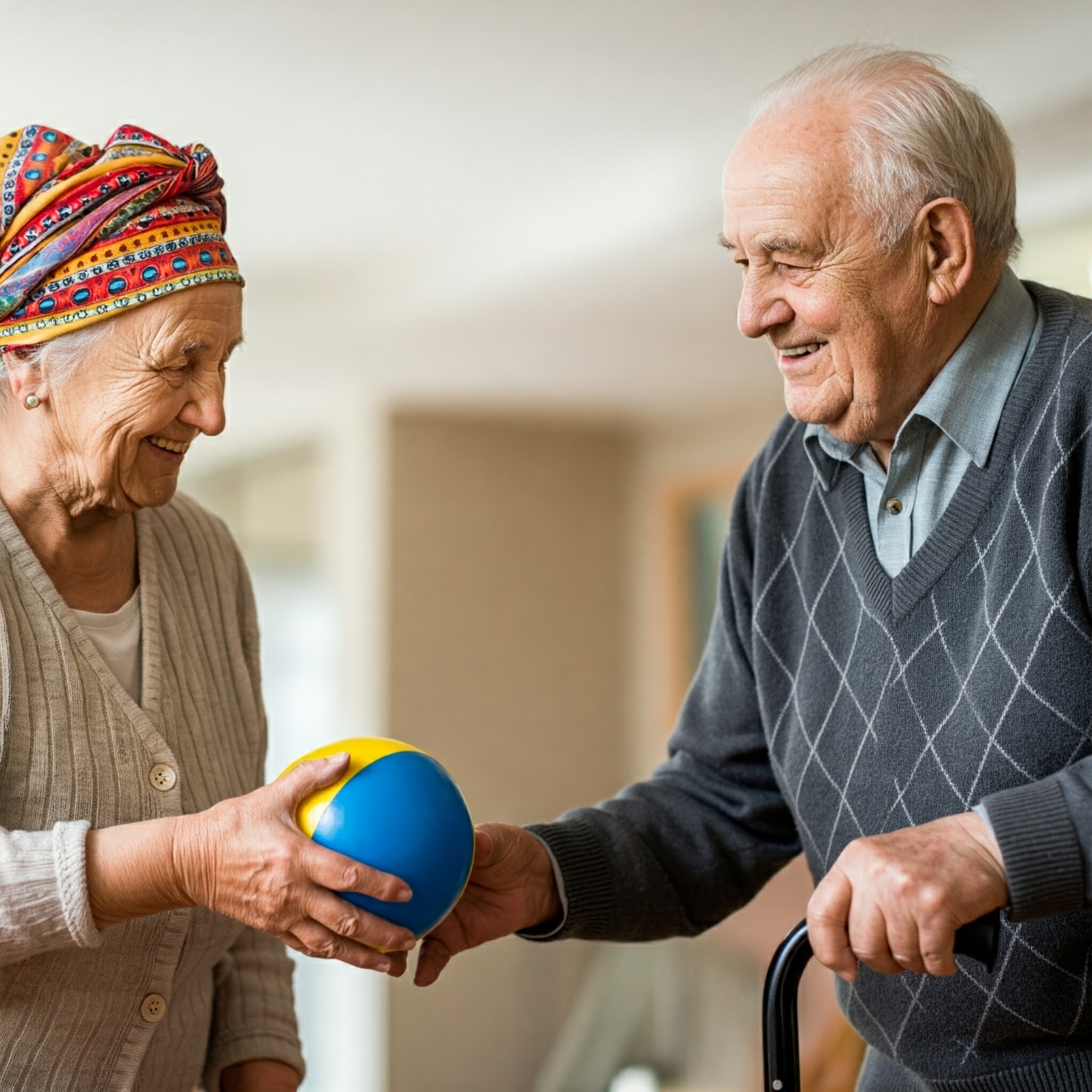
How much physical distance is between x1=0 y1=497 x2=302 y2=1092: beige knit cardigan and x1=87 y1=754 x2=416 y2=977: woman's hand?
33mm

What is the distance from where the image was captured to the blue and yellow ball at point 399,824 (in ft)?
4.70

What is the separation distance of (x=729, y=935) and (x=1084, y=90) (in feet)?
12.5

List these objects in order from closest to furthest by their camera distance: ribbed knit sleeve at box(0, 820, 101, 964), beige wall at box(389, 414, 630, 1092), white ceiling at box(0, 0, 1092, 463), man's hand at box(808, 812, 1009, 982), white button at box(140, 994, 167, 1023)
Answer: man's hand at box(808, 812, 1009, 982)
ribbed knit sleeve at box(0, 820, 101, 964)
white button at box(140, 994, 167, 1023)
white ceiling at box(0, 0, 1092, 463)
beige wall at box(389, 414, 630, 1092)

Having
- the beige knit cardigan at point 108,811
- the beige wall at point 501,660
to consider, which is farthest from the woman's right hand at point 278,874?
the beige wall at point 501,660

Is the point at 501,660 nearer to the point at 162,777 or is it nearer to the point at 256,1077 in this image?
the point at 256,1077

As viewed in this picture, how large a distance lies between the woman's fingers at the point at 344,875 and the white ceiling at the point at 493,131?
8.19 ft

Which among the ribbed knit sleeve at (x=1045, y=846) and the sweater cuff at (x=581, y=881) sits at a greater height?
the ribbed knit sleeve at (x=1045, y=846)

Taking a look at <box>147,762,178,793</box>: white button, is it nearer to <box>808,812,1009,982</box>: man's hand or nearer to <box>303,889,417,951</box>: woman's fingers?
<box>303,889,417,951</box>: woman's fingers

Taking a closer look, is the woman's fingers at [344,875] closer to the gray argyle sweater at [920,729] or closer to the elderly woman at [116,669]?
the elderly woman at [116,669]

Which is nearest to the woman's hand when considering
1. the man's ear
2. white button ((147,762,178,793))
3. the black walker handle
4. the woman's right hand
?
the woman's right hand

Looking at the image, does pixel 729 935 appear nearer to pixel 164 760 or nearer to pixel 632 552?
pixel 632 552

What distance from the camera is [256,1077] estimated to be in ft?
5.85

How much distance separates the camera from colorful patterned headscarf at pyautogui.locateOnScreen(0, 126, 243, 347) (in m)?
1.53

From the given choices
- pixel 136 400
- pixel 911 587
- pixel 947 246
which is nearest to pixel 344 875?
pixel 136 400
